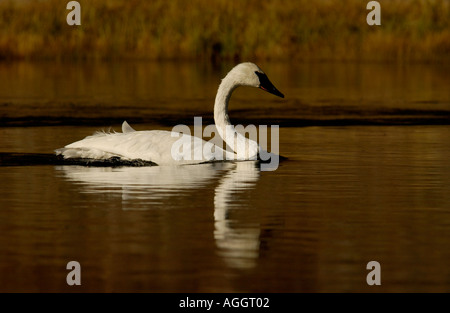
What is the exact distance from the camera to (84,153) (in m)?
13.4

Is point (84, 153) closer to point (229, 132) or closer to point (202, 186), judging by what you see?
point (229, 132)

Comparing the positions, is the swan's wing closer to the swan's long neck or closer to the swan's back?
the swan's back

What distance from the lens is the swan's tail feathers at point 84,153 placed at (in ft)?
43.8

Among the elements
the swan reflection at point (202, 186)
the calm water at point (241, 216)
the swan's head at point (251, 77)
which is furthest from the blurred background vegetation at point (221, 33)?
the swan reflection at point (202, 186)

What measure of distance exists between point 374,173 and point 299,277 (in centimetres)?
535

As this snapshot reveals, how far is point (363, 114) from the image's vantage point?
20.5 m

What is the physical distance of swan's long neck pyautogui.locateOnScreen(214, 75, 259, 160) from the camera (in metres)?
13.7

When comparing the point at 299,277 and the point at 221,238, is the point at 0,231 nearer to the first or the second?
the point at 221,238

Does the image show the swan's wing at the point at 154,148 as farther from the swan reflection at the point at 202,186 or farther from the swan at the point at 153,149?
the swan reflection at the point at 202,186

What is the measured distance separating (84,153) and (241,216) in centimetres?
410

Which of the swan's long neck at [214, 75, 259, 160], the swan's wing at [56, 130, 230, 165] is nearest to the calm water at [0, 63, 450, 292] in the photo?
the swan's wing at [56, 130, 230, 165]

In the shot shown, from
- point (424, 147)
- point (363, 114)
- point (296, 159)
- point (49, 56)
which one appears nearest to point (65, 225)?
point (296, 159)

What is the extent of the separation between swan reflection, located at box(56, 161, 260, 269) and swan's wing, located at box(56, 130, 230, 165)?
109 millimetres

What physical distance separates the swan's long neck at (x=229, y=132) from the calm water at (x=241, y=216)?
257 millimetres
